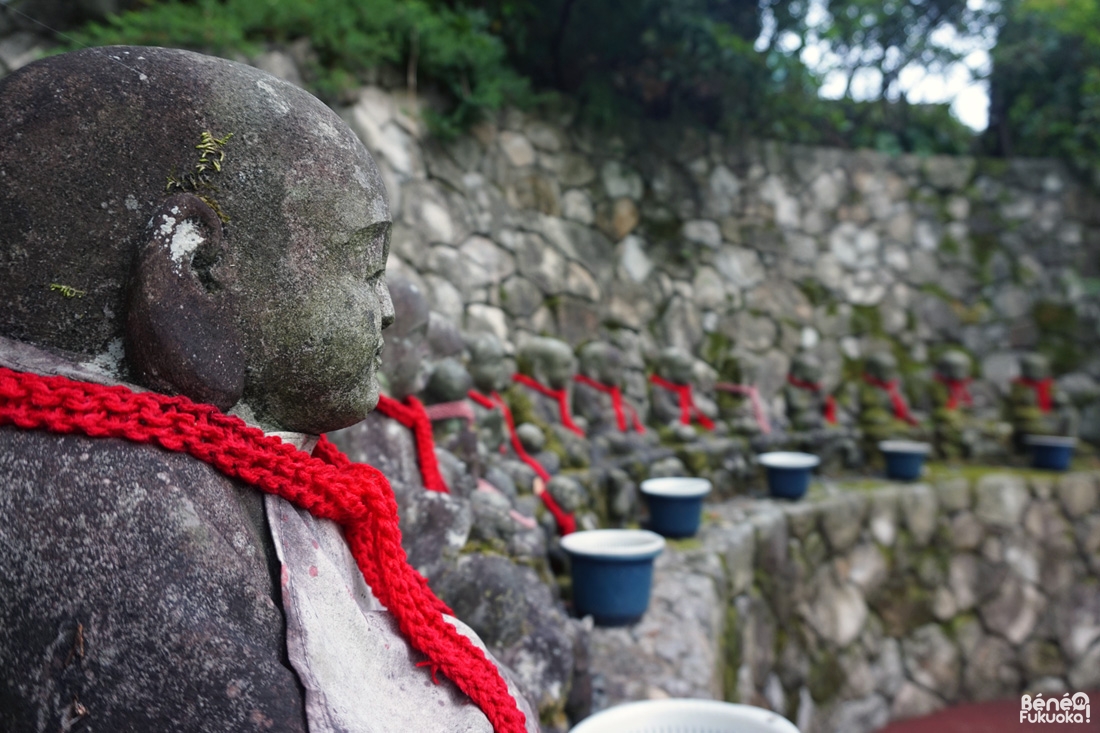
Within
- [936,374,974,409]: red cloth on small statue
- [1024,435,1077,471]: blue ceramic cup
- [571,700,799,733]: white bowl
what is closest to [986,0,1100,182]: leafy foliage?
[936,374,974,409]: red cloth on small statue

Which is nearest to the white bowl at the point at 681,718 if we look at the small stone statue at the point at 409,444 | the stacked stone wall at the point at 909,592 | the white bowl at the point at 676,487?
the small stone statue at the point at 409,444

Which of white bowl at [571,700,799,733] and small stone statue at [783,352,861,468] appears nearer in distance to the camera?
white bowl at [571,700,799,733]

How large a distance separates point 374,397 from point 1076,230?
7037 mm

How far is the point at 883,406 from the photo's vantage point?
5719 mm

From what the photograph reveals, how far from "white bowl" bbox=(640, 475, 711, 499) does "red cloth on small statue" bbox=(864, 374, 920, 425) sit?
2764 mm

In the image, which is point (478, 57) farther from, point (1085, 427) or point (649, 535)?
point (1085, 427)

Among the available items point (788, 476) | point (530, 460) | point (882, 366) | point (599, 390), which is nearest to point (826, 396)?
point (882, 366)

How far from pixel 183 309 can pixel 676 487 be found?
2892 millimetres

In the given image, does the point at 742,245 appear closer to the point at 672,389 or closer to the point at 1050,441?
the point at 672,389

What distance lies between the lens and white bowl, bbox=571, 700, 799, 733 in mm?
1666

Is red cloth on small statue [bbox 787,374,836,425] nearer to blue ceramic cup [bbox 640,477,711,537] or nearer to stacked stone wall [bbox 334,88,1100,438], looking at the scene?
stacked stone wall [bbox 334,88,1100,438]

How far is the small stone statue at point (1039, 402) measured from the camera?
568cm

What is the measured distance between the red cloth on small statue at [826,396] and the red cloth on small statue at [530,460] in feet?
9.29

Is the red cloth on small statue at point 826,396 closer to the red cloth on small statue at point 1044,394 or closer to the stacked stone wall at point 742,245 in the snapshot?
the stacked stone wall at point 742,245
